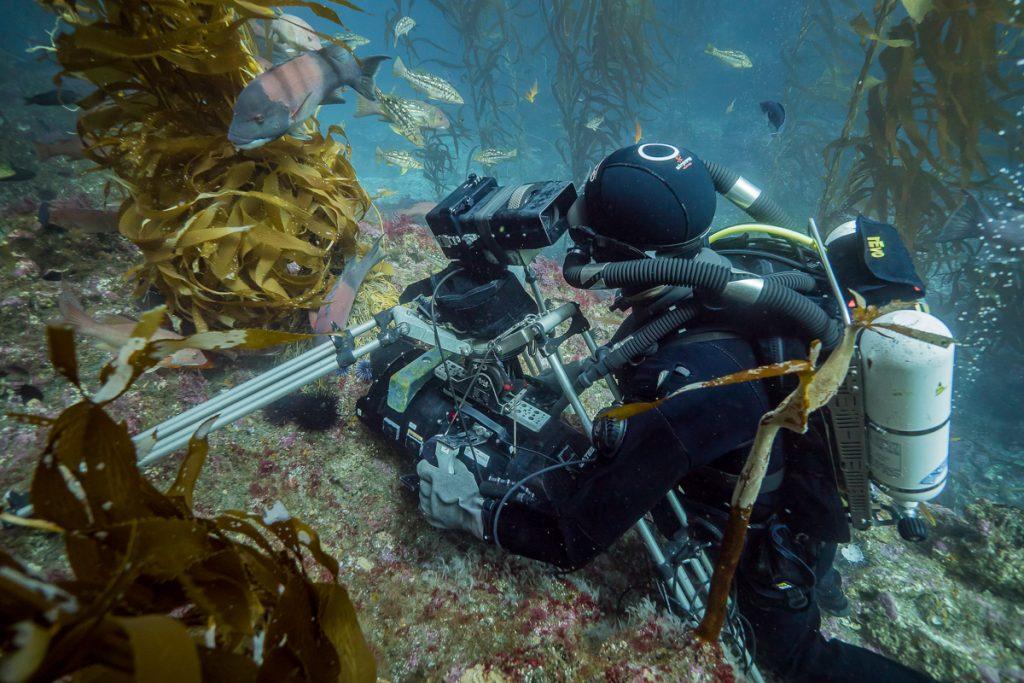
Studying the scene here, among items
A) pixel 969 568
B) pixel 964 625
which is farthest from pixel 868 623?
pixel 969 568

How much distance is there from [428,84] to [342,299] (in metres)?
6.99

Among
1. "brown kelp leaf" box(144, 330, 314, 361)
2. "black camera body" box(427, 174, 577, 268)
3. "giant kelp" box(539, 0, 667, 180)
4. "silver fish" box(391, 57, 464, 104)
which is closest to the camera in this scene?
"brown kelp leaf" box(144, 330, 314, 361)

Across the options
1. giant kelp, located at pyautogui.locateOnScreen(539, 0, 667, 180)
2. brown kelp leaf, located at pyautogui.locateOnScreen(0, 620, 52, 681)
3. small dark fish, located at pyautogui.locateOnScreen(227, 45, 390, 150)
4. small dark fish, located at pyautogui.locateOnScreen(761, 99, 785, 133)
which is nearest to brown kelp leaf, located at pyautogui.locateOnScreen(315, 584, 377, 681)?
brown kelp leaf, located at pyautogui.locateOnScreen(0, 620, 52, 681)

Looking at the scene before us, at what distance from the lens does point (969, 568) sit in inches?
145

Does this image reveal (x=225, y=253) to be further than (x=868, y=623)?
No

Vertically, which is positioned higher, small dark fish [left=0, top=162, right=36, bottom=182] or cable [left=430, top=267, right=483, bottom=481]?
cable [left=430, top=267, right=483, bottom=481]

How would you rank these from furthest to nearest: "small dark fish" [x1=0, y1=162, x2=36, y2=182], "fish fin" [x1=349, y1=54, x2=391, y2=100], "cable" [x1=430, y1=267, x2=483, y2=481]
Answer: "small dark fish" [x1=0, y1=162, x2=36, y2=182] < "fish fin" [x1=349, y1=54, x2=391, y2=100] < "cable" [x1=430, y1=267, x2=483, y2=481]

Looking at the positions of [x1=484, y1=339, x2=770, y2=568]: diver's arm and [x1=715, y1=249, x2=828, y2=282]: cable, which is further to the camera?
[x1=715, y1=249, x2=828, y2=282]: cable

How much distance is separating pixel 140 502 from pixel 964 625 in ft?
17.1

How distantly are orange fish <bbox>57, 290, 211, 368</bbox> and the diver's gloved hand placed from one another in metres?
1.26

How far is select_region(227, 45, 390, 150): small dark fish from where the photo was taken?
2.75m

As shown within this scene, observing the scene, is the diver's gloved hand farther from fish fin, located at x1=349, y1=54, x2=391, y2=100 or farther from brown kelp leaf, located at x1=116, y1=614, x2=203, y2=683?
fish fin, located at x1=349, y1=54, x2=391, y2=100

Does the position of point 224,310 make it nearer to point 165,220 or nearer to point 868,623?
point 165,220

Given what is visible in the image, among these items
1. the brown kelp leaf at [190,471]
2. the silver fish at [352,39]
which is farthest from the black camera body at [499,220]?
the silver fish at [352,39]
